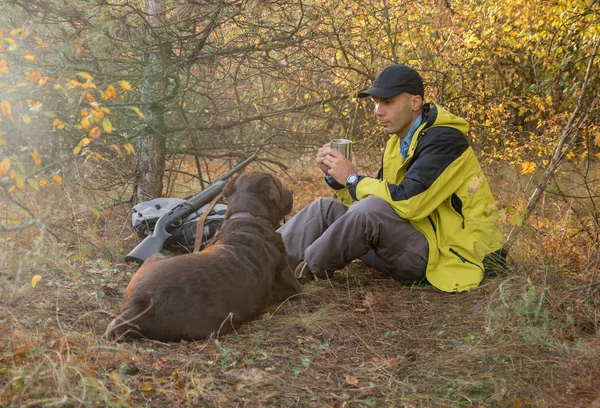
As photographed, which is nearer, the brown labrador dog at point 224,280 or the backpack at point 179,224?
the brown labrador dog at point 224,280

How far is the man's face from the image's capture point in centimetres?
481

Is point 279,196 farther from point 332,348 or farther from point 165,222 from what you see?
point 332,348

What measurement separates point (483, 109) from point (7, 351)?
6.22 meters

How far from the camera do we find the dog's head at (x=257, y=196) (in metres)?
4.62

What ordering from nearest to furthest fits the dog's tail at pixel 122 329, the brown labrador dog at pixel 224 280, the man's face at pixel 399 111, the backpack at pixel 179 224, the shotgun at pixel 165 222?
the dog's tail at pixel 122 329 → the brown labrador dog at pixel 224 280 → the man's face at pixel 399 111 → the shotgun at pixel 165 222 → the backpack at pixel 179 224

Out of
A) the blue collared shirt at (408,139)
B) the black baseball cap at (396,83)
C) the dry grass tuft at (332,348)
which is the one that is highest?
the black baseball cap at (396,83)

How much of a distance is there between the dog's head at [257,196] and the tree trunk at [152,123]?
1.92 m

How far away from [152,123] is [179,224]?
135 centimetres

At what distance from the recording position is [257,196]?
4.67m

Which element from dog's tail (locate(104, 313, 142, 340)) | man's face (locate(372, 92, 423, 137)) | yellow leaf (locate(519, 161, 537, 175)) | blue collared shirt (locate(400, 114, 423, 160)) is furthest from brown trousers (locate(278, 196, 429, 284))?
yellow leaf (locate(519, 161, 537, 175))

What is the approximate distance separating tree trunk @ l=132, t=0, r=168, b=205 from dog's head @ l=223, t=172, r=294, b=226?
1.92 meters

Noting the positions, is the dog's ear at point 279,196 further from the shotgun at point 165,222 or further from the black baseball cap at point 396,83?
the shotgun at point 165,222

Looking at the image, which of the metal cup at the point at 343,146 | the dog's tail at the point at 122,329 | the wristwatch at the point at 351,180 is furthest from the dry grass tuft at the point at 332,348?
the metal cup at the point at 343,146

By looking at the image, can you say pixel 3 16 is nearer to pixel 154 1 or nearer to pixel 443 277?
pixel 154 1
